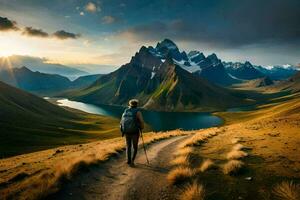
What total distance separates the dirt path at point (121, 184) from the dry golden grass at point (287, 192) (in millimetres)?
4212

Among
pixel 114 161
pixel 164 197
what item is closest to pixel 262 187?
pixel 164 197

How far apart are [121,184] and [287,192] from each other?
25.0 feet

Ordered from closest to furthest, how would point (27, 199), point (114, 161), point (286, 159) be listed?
point (27, 199) → point (286, 159) → point (114, 161)

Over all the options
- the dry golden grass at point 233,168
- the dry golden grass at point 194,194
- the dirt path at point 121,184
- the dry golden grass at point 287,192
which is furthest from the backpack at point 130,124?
the dry golden grass at point 287,192

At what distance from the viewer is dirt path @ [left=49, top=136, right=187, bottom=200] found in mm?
12945

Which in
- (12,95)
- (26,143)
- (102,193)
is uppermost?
(12,95)

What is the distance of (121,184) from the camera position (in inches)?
573

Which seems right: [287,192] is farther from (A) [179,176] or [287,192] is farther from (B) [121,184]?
(B) [121,184]

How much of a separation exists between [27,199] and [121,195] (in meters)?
3.96

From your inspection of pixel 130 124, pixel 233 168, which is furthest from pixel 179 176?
pixel 130 124

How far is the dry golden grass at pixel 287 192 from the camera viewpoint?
34.7ft

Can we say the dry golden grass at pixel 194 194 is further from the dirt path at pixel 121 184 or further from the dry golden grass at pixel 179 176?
the dry golden grass at pixel 179 176

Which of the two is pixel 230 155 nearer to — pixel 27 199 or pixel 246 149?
pixel 246 149

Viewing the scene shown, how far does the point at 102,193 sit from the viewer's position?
1340 centimetres
